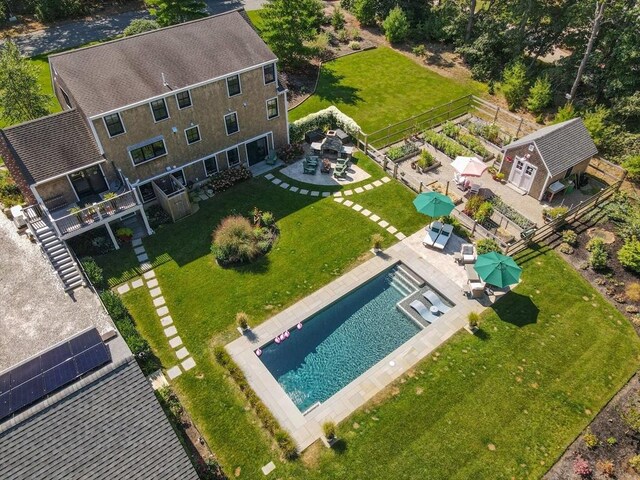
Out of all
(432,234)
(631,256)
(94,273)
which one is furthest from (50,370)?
(631,256)

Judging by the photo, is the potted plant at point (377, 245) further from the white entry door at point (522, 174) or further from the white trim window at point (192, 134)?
the white trim window at point (192, 134)

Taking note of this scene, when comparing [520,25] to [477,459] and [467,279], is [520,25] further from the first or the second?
[477,459]

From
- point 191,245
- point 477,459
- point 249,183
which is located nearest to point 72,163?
point 191,245

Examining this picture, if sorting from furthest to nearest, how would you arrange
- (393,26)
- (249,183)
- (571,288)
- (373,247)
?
(393,26), (249,183), (373,247), (571,288)

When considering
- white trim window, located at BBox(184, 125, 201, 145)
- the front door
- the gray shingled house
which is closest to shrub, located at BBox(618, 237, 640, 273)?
the gray shingled house

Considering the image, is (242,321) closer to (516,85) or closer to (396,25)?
(516,85)

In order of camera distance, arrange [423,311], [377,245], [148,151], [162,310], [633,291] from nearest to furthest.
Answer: [423,311], [162,310], [633,291], [377,245], [148,151]

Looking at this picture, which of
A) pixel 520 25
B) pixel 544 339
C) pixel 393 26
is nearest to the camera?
pixel 544 339
